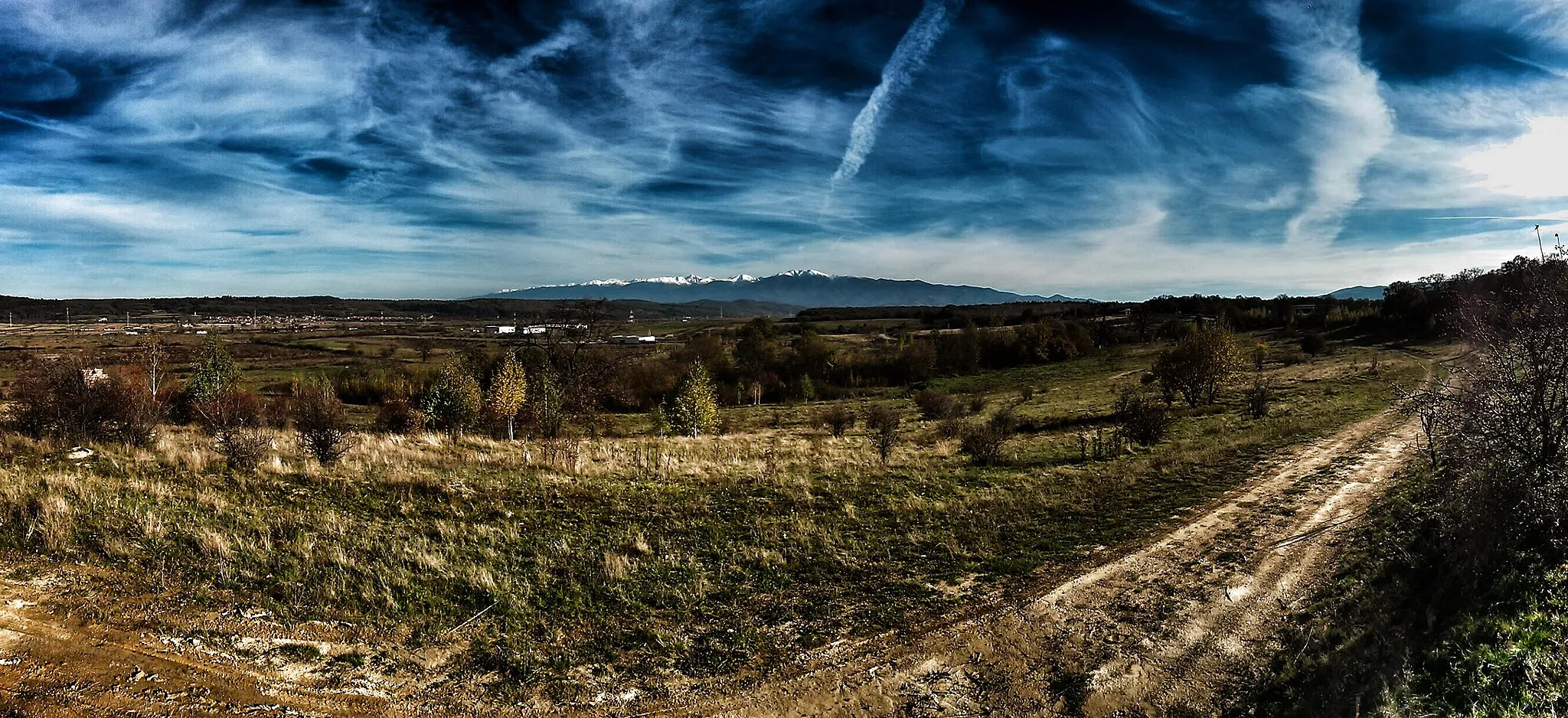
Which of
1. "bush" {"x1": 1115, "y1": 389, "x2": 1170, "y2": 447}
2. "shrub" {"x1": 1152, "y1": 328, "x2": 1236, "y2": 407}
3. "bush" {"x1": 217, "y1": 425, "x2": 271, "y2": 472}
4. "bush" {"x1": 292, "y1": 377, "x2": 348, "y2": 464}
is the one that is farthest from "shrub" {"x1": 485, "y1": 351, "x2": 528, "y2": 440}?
"shrub" {"x1": 1152, "y1": 328, "x2": 1236, "y2": 407}

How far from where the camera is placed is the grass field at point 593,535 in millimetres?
9023

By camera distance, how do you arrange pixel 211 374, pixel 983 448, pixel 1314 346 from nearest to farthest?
pixel 983 448
pixel 211 374
pixel 1314 346

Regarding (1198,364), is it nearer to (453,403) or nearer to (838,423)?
(838,423)

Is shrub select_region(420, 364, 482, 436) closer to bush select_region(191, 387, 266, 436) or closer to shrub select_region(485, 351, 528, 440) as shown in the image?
shrub select_region(485, 351, 528, 440)

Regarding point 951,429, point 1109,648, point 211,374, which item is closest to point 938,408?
point 951,429

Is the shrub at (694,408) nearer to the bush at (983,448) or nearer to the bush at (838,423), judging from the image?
the bush at (838,423)

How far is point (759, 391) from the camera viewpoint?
68.8 meters

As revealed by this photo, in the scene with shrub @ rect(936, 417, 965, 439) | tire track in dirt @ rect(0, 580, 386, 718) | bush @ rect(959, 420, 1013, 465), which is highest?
tire track in dirt @ rect(0, 580, 386, 718)

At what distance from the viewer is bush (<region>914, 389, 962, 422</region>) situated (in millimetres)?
45250

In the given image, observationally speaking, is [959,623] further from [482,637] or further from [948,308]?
[948,308]

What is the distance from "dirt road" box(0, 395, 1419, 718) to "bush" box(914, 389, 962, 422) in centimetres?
3375

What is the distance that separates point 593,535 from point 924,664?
24.7 feet

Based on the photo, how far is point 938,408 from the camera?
151 feet

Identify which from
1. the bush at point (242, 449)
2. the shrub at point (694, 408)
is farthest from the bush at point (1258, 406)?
the bush at point (242, 449)
